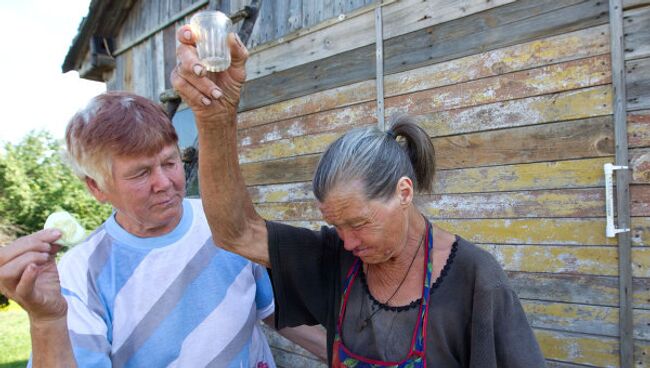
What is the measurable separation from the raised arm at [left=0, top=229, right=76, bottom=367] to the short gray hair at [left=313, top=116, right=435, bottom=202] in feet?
2.45

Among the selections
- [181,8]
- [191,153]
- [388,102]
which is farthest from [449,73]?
[181,8]

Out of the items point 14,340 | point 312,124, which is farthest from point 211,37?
point 14,340

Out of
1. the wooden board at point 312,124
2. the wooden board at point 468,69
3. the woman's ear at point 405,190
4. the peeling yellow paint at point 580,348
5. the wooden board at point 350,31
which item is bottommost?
the peeling yellow paint at point 580,348

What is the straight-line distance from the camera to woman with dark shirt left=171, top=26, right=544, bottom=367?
135cm

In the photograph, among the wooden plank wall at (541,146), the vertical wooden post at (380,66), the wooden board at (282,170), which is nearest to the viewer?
the wooden plank wall at (541,146)

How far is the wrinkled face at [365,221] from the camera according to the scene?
4.73ft

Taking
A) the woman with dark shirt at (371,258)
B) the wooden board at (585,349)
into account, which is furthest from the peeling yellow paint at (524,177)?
the woman with dark shirt at (371,258)

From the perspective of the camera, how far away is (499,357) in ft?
4.48

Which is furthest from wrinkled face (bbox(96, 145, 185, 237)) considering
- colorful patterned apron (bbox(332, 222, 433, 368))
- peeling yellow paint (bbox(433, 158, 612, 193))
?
peeling yellow paint (bbox(433, 158, 612, 193))

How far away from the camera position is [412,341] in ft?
4.65

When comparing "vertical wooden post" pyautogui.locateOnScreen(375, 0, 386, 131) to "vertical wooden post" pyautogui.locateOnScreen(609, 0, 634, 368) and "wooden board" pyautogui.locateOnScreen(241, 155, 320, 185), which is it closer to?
"wooden board" pyautogui.locateOnScreen(241, 155, 320, 185)

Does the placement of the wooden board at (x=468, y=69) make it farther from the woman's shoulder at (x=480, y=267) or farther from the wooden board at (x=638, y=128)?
the woman's shoulder at (x=480, y=267)

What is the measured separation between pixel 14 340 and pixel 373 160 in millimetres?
9590

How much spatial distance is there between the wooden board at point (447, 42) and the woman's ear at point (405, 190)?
190 centimetres
